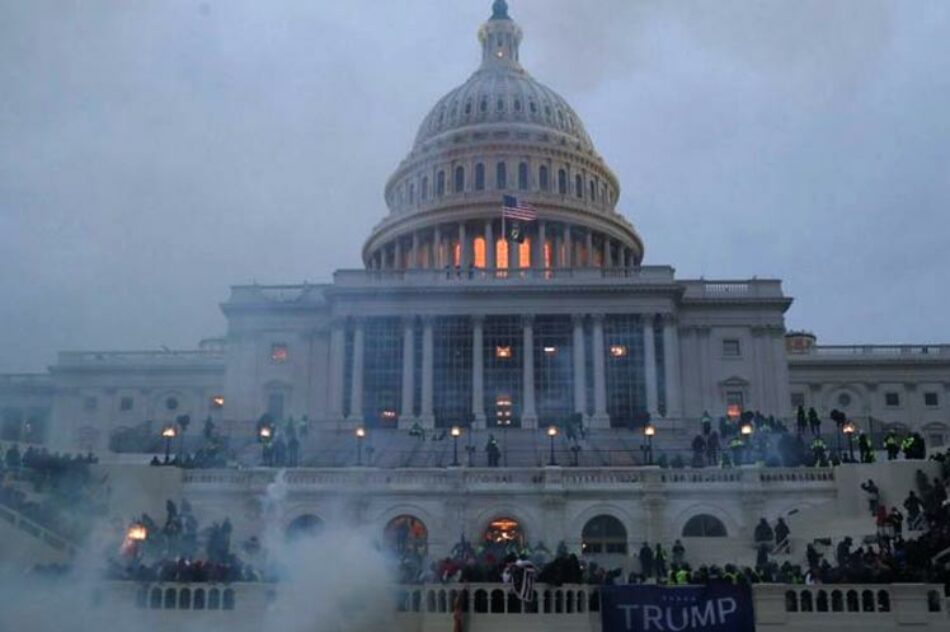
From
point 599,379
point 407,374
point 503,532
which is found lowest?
point 503,532

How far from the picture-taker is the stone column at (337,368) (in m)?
77.1

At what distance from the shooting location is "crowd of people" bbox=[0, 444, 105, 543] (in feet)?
121

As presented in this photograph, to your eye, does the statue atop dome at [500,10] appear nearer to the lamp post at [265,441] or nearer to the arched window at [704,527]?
the lamp post at [265,441]

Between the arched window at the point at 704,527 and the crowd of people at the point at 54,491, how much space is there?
22143 millimetres

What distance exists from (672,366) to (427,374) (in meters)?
16.0

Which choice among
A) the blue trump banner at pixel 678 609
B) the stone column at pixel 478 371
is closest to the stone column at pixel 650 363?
the stone column at pixel 478 371

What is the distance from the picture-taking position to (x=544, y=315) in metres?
79.1

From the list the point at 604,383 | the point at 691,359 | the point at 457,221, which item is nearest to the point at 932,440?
the point at 691,359

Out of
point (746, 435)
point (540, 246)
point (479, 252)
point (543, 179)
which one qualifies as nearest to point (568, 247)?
point (540, 246)

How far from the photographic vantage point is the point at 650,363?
253 feet

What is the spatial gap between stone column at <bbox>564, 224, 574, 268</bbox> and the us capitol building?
0.32m

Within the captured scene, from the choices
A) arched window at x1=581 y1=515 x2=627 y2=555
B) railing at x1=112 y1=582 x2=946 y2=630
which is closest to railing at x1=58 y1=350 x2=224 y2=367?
arched window at x1=581 y1=515 x2=627 y2=555

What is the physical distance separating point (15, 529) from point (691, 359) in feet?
178

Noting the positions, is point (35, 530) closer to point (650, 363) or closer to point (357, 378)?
point (357, 378)
